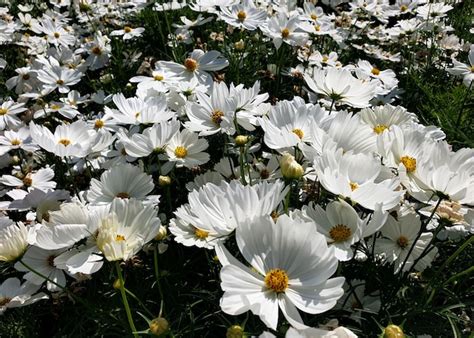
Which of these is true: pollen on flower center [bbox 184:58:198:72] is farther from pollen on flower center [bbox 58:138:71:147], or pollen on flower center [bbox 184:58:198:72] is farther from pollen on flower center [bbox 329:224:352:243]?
pollen on flower center [bbox 329:224:352:243]

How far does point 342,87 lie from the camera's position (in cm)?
129

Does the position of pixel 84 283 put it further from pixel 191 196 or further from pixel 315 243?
pixel 315 243

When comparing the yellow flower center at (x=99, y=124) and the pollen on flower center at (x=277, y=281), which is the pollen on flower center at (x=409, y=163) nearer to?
the pollen on flower center at (x=277, y=281)

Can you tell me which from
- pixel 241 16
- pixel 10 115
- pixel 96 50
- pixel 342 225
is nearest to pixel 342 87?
pixel 342 225

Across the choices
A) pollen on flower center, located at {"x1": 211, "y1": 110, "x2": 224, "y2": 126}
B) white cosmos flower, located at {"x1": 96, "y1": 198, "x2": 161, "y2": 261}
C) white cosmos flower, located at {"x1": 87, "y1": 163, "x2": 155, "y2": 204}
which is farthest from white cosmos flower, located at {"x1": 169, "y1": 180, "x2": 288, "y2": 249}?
pollen on flower center, located at {"x1": 211, "y1": 110, "x2": 224, "y2": 126}

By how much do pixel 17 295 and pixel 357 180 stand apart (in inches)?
30.9

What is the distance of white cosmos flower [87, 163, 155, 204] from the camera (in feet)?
3.69

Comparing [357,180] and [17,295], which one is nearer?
[357,180]

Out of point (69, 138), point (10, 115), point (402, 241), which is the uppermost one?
point (402, 241)

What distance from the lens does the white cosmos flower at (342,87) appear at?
1.28 meters

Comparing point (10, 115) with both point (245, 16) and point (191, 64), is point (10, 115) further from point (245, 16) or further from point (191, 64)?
point (245, 16)

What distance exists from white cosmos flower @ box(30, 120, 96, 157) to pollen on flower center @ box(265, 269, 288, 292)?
2.37 feet

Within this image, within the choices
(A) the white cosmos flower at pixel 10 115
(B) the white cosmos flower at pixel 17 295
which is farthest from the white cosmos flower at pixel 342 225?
(A) the white cosmos flower at pixel 10 115

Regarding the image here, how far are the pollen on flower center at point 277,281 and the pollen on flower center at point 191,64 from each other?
3.95 ft
